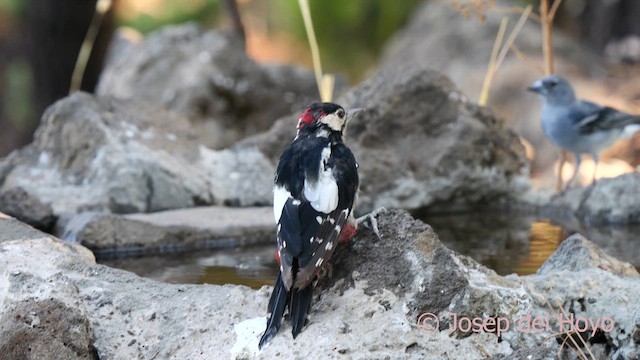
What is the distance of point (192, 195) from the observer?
5.71 m

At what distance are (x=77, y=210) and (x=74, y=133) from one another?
0.53 metres

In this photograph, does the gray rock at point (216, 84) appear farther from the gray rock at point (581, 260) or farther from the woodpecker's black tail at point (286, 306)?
the woodpecker's black tail at point (286, 306)

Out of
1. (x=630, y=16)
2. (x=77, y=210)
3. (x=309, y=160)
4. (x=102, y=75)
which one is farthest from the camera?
(x=630, y=16)

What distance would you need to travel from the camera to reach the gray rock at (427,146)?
589cm

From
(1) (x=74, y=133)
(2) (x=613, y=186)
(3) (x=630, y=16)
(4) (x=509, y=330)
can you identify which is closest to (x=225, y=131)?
(1) (x=74, y=133)

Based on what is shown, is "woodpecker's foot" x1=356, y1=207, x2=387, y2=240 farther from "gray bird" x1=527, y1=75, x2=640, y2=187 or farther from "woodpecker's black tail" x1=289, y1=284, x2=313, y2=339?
"gray bird" x1=527, y1=75, x2=640, y2=187

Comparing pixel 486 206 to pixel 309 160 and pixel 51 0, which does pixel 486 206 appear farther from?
pixel 51 0

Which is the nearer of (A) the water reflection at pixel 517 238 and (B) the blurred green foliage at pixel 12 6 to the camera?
(A) the water reflection at pixel 517 238

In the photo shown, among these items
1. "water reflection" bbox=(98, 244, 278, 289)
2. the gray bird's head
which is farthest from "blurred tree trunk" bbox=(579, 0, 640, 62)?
"water reflection" bbox=(98, 244, 278, 289)

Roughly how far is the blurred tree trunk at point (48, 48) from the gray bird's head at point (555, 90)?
11.5 feet

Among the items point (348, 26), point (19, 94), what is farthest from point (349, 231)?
point (348, 26)

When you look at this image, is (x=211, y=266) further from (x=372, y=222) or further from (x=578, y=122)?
(x=578, y=122)

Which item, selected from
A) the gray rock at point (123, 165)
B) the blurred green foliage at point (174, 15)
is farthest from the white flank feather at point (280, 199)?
the blurred green foliage at point (174, 15)

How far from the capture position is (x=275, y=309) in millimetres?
2945
